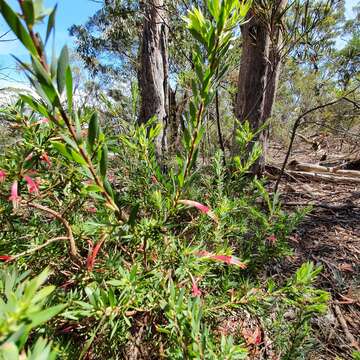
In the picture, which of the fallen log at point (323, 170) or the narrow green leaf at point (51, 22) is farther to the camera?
the fallen log at point (323, 170)

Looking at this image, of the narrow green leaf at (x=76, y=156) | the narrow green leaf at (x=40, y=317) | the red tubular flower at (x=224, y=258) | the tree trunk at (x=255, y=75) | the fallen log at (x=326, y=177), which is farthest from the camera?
the fallen log at (x=326, y=177)

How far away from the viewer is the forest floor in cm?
120

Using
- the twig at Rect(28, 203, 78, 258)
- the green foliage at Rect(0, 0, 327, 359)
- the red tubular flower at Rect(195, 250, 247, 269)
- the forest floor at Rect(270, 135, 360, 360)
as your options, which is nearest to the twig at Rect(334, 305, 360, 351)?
the forest floor at Rect(270, 135, 360, 360)

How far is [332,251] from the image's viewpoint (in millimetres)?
1742

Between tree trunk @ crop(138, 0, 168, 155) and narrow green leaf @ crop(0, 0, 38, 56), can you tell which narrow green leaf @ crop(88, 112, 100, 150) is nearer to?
narrow green leaf @ crop(0, 0, 38, 56)

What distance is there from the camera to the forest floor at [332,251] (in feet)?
3.92

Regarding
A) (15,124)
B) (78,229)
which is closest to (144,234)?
(78,229)

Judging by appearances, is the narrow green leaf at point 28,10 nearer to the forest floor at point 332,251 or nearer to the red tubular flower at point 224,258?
the red tubular flower at point 224,258

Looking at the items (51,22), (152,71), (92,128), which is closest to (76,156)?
(92,128)

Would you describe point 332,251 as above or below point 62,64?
below

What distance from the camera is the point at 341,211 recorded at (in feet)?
7.45

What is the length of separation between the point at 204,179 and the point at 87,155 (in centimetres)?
82

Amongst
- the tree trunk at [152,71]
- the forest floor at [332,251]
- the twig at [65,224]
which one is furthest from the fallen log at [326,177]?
the twig at [65,224]

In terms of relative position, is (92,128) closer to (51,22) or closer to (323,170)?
(51,22)
